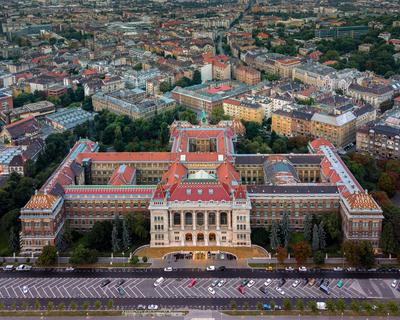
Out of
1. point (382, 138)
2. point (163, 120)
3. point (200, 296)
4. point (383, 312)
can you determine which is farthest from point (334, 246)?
point (163, 120)

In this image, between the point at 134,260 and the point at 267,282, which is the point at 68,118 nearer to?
the point at 134,260

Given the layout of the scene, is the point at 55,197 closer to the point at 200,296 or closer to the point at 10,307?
the point at 10,307

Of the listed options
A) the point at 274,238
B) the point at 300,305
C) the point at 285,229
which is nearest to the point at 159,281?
the point at 274,238

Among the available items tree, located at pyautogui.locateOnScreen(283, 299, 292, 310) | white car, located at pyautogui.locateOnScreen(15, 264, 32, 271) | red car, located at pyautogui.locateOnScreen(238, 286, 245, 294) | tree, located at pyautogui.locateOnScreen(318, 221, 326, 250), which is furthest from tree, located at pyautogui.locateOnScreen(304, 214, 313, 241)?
white car, located at pyautogui.locateOnScreen(15, 264, 32, 271)

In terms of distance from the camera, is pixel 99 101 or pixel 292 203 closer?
pixel 292 203

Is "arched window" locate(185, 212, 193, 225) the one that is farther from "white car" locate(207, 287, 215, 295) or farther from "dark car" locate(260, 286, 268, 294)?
"dark car" locate(260, 286, 268, 294)

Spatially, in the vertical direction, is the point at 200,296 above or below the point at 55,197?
below

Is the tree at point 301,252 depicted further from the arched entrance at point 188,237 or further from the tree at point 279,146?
the tree at point 279,146
